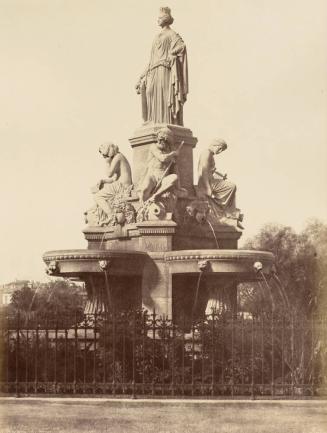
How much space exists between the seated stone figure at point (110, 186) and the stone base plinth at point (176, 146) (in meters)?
0.28

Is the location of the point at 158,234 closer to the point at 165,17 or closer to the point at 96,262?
the point at 96,262

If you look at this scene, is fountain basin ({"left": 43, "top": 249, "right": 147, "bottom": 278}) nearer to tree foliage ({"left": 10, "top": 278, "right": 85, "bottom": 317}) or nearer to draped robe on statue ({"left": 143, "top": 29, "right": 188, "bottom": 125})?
tree foliage ({"left": 10, "top": 278, "right": 85, "bottom": 317})

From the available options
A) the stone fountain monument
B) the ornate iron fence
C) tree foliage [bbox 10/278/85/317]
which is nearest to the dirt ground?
the ornate iron fence

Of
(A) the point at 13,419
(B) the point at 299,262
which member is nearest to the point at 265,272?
(A) the point at 13,419

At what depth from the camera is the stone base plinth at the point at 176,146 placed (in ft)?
70.2

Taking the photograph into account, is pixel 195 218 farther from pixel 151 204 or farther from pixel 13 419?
pixel 13 419

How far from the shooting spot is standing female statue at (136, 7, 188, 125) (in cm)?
2186

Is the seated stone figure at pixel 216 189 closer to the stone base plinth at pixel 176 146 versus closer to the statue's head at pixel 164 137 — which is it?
A: the stone base plinth at pixel 176 146

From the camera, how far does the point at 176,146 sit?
21281 mm

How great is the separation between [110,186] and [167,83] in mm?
2655

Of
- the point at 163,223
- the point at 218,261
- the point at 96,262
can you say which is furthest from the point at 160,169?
the point at 218,261

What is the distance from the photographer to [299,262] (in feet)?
176

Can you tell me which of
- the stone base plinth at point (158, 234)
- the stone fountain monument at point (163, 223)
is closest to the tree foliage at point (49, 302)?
the stone fountain monument at point (163, 223)

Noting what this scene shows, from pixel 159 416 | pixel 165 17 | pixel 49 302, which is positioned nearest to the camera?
pixel 159 416
